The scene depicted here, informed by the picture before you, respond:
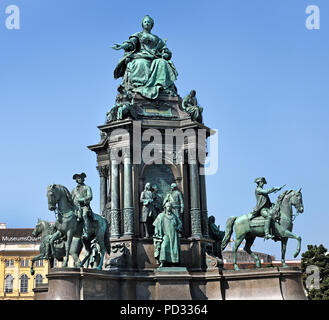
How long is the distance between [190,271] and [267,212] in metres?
3.25

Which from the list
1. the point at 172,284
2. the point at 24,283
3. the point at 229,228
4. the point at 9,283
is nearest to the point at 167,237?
the point at 172,284

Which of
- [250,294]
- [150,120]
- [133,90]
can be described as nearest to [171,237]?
[250,294]

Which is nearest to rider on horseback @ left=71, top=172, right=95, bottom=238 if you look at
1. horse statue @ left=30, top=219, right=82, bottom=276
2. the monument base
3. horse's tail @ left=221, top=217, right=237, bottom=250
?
horse statue @ left=30, top=219, right=82, bottom=276

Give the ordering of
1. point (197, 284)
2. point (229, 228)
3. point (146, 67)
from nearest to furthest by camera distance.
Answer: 1. point (197, 284)
2. point (229, 228)
3. point (146, 67)

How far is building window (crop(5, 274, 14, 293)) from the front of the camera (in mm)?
78625

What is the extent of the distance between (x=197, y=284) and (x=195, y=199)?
10.0 feet

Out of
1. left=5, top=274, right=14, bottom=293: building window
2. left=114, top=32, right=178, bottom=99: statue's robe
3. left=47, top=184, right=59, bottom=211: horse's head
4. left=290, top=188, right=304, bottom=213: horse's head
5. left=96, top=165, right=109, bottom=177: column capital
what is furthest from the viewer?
left=5, top=274, right=14, bottom=293: building window

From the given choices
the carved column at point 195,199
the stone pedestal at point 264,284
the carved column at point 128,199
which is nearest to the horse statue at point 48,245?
the carved column at point 128,199

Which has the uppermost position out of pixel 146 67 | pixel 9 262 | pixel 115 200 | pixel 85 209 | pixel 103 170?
pixel 9 262

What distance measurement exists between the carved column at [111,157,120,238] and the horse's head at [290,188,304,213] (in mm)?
5909

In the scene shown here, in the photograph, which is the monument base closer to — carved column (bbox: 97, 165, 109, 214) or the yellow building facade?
carved column (bbox: 97, 165, 109, 214)

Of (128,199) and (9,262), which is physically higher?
(9,262)

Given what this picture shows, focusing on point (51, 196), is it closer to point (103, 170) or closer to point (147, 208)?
point (147, 208)

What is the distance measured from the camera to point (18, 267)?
78250 mm
